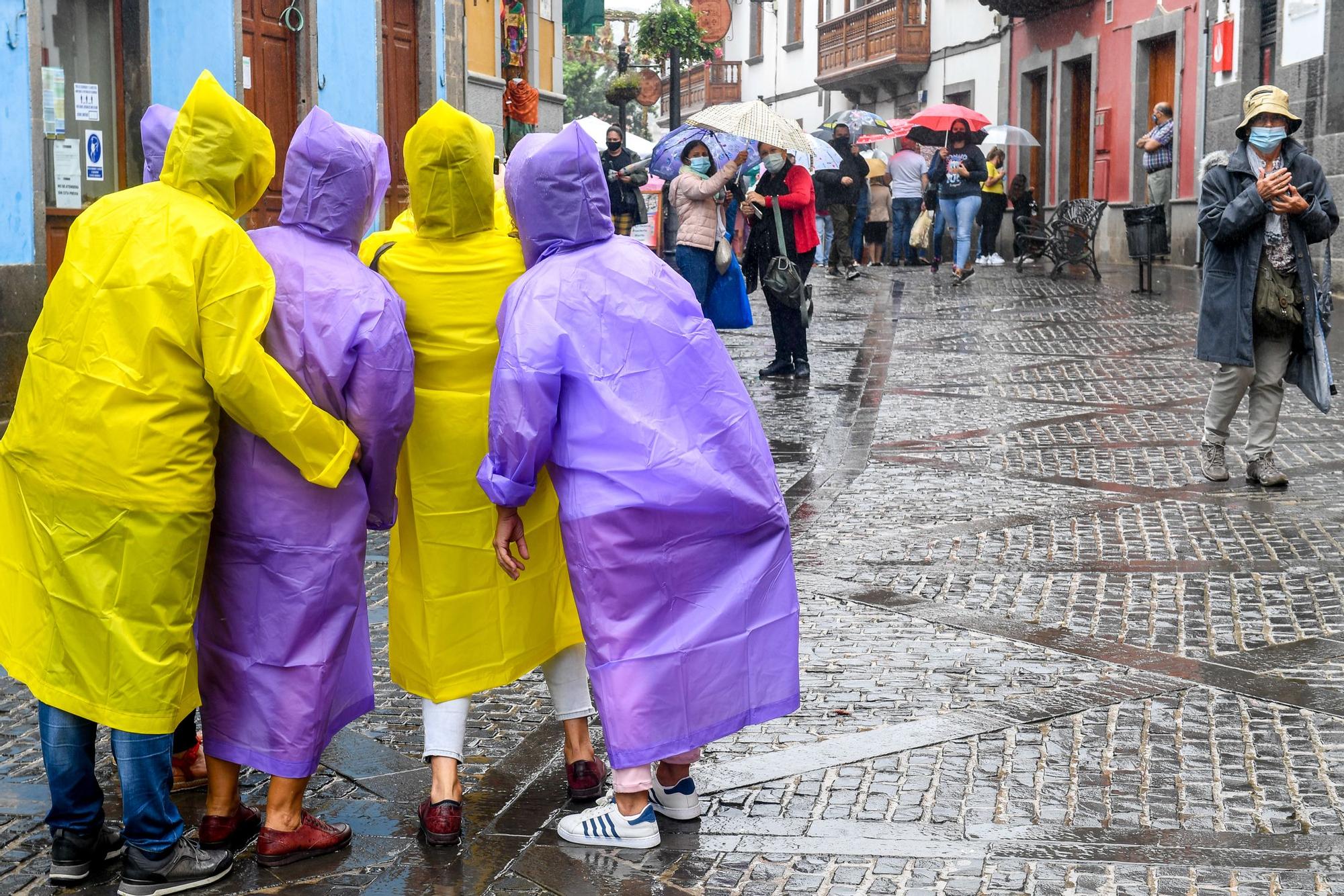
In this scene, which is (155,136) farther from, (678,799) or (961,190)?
(961,190)

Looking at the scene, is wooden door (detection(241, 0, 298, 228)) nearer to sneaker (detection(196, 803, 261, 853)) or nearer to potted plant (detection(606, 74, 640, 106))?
sneaker (detection(196, 803, 261, 853))

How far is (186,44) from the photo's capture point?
43.8ft

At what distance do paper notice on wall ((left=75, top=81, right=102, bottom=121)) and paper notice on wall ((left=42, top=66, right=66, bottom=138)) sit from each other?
141mm

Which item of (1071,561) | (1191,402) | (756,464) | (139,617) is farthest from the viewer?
(1191,402)

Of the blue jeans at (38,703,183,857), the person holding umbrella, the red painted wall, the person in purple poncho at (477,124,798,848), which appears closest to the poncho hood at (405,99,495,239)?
the person in purple poncho at (477,124,798,848)

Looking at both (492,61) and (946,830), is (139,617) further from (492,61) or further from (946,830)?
(492,61)

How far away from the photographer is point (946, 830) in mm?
3857

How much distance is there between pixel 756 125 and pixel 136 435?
355 inches

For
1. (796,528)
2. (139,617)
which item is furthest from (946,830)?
(796,528)

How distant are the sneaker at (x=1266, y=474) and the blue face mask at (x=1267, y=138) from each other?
148cm

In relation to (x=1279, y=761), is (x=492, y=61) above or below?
above

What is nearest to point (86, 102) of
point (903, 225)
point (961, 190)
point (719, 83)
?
point (961, 190)

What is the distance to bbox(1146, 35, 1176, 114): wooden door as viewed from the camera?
2500cm

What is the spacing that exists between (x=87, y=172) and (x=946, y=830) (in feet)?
32.1
